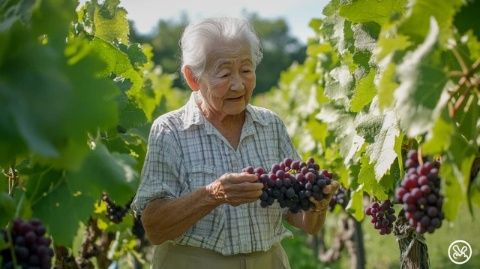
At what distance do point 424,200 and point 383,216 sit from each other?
4.41 ft

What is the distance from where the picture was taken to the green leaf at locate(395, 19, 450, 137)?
229cm

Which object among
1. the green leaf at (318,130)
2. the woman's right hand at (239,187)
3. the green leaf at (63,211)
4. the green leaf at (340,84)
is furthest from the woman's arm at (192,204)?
the green leaf at (318,130)

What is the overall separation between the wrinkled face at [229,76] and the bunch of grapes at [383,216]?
796 mm

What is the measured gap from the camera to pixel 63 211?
9.14 feet

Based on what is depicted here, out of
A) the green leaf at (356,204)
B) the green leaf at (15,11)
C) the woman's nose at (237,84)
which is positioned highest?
the woman's nose at (237,84)

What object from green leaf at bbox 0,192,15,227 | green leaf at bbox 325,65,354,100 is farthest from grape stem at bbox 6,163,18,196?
green leaf at bbox 325,65,354,100

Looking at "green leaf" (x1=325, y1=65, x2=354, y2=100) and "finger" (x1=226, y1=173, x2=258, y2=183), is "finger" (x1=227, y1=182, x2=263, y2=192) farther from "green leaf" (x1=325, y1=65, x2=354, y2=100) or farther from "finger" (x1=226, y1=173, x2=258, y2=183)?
"green leaf" (x1=325, y1=65, x2=354, y2=100)

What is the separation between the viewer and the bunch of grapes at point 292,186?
10.7 feet

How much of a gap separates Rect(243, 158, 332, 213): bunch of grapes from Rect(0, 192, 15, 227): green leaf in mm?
1014

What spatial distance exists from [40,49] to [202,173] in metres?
1.58

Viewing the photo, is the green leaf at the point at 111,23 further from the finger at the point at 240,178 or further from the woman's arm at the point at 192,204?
the finger at the point at 240,178

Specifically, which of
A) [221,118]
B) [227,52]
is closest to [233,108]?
[221,118]

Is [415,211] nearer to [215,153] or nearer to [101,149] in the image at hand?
[101,149]

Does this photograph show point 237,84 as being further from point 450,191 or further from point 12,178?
point 450,191
